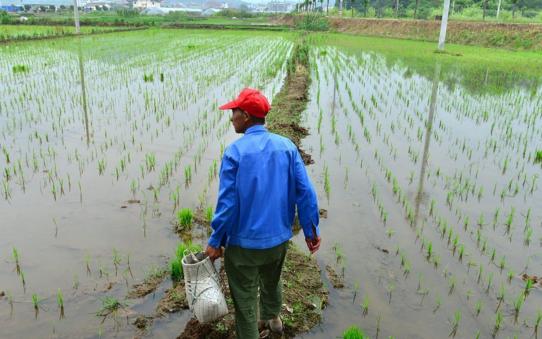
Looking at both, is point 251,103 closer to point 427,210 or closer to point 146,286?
point 146,286

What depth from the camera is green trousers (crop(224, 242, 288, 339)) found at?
2227mm

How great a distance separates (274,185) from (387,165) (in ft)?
13.9

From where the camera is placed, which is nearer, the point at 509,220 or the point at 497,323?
the point at 497,323

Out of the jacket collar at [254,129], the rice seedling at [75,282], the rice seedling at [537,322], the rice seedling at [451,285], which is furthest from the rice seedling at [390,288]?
the rice seedling at [75,282]

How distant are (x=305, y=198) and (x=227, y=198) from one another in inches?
17.0

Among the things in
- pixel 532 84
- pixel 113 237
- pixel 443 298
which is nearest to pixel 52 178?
pixel 113 237

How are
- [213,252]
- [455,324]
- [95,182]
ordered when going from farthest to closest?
[95,182] < [455,324] < [213,252]

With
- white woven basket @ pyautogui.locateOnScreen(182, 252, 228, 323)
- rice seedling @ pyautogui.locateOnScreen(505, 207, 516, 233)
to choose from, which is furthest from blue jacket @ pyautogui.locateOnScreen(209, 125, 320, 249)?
rice seedling @ pyautogui.locateOnScreen(505, 207, 516, 233)

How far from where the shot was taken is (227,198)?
6.88ft

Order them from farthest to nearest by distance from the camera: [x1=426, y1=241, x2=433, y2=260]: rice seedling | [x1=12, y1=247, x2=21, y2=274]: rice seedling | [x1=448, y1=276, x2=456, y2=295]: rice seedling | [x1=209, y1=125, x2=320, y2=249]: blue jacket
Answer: [x1=426, y1=241, x2=433, y2=260]: rice seedling
[x1=12, y1=247, x2=21, y2=274]: rice seedling
[x1=448, y1=276, x2=456, y2=295]: rice seedling
[x1=209, y1=125, x2=320, y2=249]: blue jacket

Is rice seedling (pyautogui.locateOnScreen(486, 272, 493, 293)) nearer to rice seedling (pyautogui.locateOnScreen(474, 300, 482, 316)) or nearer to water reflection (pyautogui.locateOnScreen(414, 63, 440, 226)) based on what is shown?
rice seedling (pyautogui.locateOnScreen(474, 300, 482, 316))

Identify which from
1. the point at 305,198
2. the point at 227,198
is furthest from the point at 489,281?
the point at 227,198

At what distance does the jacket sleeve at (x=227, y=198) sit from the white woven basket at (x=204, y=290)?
1.35ft

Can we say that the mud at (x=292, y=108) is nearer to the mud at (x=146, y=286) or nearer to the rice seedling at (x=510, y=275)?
the rice seedling at (x=510, y=275)
